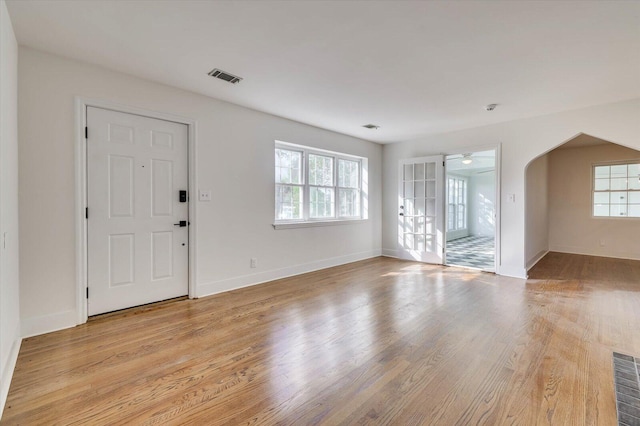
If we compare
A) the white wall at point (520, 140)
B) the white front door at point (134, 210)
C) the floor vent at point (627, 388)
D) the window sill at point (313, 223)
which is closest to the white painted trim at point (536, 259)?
the white wall at point (520, 140)

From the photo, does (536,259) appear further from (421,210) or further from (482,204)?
(482,204)

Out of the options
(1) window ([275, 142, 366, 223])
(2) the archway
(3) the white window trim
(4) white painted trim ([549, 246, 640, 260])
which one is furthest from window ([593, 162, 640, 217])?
(1) window ([275, 142, 366, 223])

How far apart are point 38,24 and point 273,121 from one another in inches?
104

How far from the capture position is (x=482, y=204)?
1010 centimetres

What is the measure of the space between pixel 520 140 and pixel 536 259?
2.84 meters

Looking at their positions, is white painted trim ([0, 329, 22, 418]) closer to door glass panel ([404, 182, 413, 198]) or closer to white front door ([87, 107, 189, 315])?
white front door ([87, 107, 189, 315])

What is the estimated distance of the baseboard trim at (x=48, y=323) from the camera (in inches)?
101

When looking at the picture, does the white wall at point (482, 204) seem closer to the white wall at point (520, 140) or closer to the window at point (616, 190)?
the window at point (616, 190)

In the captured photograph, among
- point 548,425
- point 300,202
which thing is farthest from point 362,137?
point 548,425

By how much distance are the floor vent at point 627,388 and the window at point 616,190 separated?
18.6 feet

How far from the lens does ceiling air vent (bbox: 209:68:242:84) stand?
3012mm

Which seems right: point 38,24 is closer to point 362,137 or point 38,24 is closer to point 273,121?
point 273,121

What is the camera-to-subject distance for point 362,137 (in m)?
5.91

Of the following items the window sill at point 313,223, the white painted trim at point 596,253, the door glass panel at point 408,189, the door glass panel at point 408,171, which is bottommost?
the white painted trim at point 596,253
